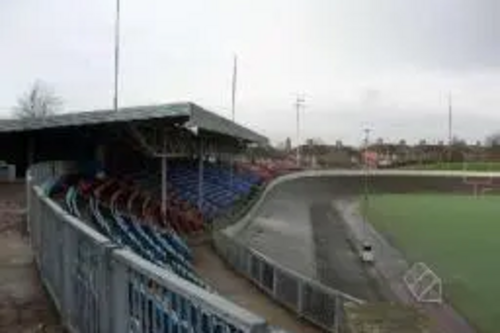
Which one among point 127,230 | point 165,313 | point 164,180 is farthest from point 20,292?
point 164,180

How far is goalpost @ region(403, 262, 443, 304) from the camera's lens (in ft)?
71.7

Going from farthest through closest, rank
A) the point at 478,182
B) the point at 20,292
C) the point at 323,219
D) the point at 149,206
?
the point at 478,182 < the point at 323,219 < the point at 149,206 < the point at 20,292

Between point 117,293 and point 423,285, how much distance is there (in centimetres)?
2012

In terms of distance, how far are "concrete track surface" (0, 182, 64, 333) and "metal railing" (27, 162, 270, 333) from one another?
0.17 meters

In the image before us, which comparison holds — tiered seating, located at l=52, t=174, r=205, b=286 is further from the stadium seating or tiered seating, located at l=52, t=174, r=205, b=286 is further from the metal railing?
the metal railing

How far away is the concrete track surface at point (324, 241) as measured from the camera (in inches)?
916

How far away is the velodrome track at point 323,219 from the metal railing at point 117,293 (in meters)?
12.9

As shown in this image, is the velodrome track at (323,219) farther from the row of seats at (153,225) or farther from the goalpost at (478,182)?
the row of seats at (153,225)

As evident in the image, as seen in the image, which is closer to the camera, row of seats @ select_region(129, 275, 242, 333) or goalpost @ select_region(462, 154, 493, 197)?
row of seats @ select_region(129, 275, 242, 333)

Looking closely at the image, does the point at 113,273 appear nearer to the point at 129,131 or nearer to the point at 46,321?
the point at 46,321

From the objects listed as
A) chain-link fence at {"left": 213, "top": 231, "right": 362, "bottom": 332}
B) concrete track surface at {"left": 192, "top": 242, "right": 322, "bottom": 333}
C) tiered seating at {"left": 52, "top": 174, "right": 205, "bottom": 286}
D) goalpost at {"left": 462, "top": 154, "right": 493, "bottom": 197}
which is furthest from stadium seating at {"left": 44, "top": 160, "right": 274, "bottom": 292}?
goalpost at {"left": 462, "top": 154, "right": 493, "bottom": 197}

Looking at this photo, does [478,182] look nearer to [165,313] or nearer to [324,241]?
[324,241]

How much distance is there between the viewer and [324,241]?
36812 mm

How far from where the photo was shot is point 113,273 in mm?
5000
